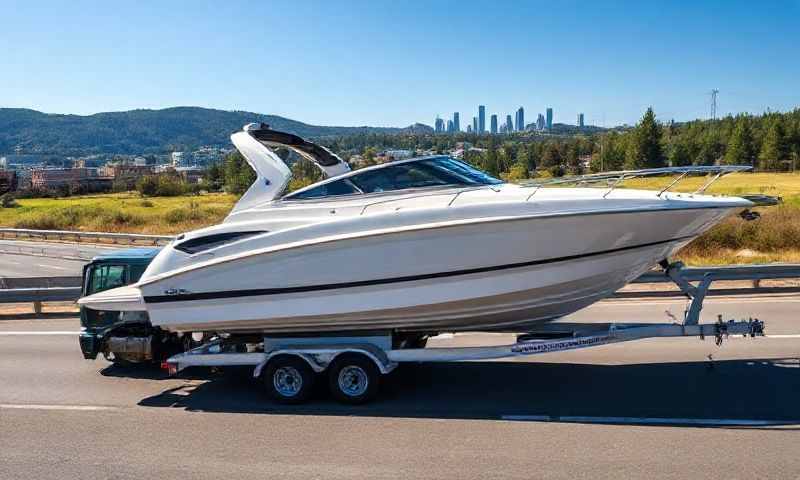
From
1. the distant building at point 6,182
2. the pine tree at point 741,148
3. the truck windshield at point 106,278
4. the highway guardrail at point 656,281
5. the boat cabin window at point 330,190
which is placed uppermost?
the pine tree at point 741,148

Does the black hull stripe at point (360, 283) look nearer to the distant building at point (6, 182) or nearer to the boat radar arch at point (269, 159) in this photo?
the boat radar arch at point (269, 159)

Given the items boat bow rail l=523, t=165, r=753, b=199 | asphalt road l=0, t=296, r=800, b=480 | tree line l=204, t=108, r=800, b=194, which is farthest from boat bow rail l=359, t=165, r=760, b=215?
tree line l=204, t=108, r=800, b=194

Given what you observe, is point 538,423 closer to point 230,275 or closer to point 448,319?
point 448,319

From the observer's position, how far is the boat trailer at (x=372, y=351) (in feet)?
22.6

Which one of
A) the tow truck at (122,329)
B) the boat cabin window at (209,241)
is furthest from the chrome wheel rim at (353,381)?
the tow truck at (122,329)

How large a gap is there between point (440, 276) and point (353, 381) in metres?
1.56

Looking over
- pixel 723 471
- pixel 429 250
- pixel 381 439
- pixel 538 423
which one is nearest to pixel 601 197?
pixel 429 250

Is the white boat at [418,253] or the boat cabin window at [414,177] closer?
the white boat at [418,253]

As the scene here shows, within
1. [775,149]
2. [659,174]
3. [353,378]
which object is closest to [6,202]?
[353,378]

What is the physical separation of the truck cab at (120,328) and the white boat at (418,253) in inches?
31.8

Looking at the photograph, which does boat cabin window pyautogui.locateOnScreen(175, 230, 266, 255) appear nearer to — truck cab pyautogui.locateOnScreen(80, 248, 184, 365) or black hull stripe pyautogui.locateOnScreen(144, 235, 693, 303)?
black hull stripe pyautogui.locateOnScreen(144, 235, 693, 303)

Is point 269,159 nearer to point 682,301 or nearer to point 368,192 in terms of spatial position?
point 368,192

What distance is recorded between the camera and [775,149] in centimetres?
7362

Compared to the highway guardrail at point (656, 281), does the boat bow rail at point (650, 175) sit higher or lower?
higher
